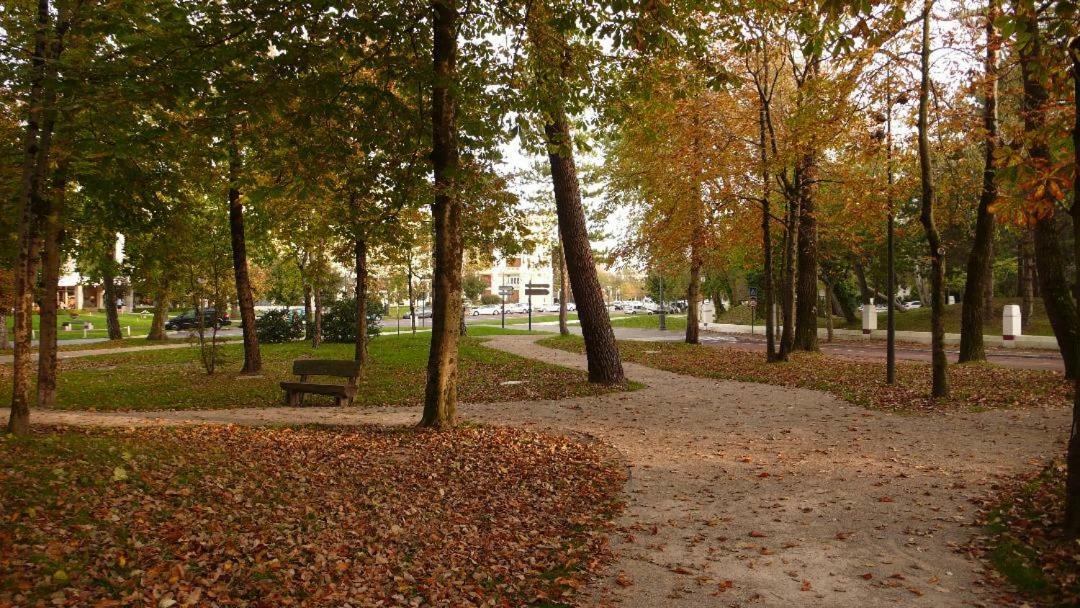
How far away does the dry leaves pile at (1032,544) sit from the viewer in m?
4.32

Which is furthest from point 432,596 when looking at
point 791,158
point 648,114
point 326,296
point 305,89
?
point 326,296

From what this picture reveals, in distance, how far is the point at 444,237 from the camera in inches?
340

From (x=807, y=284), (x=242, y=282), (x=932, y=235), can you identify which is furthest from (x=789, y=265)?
(x=242, y=282)

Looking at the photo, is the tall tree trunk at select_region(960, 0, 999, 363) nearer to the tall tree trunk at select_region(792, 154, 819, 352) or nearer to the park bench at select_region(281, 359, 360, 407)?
the tall tree trunk at select_region(792, 154, 819, 352)

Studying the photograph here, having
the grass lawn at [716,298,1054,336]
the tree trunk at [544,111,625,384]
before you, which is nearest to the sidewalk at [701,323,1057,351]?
the grass lawn at [716,298,1054,336]

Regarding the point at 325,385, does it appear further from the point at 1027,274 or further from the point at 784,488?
the point at 1027,274

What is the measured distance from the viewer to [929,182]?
37.8ft

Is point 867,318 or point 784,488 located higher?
point 867,318

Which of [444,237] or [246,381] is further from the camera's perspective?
[246,381]

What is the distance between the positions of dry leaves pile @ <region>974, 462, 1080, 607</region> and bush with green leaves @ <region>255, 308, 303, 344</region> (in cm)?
2713

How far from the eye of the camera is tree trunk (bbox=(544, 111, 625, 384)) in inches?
553

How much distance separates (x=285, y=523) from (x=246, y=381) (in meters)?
10.9

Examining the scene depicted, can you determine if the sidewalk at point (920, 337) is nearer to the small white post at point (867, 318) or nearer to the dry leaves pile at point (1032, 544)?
the small white post at point (867, 318)

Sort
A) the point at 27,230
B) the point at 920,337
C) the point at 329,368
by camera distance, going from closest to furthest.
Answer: the point at 27,230
the point at 329,368
the point at 920,337
